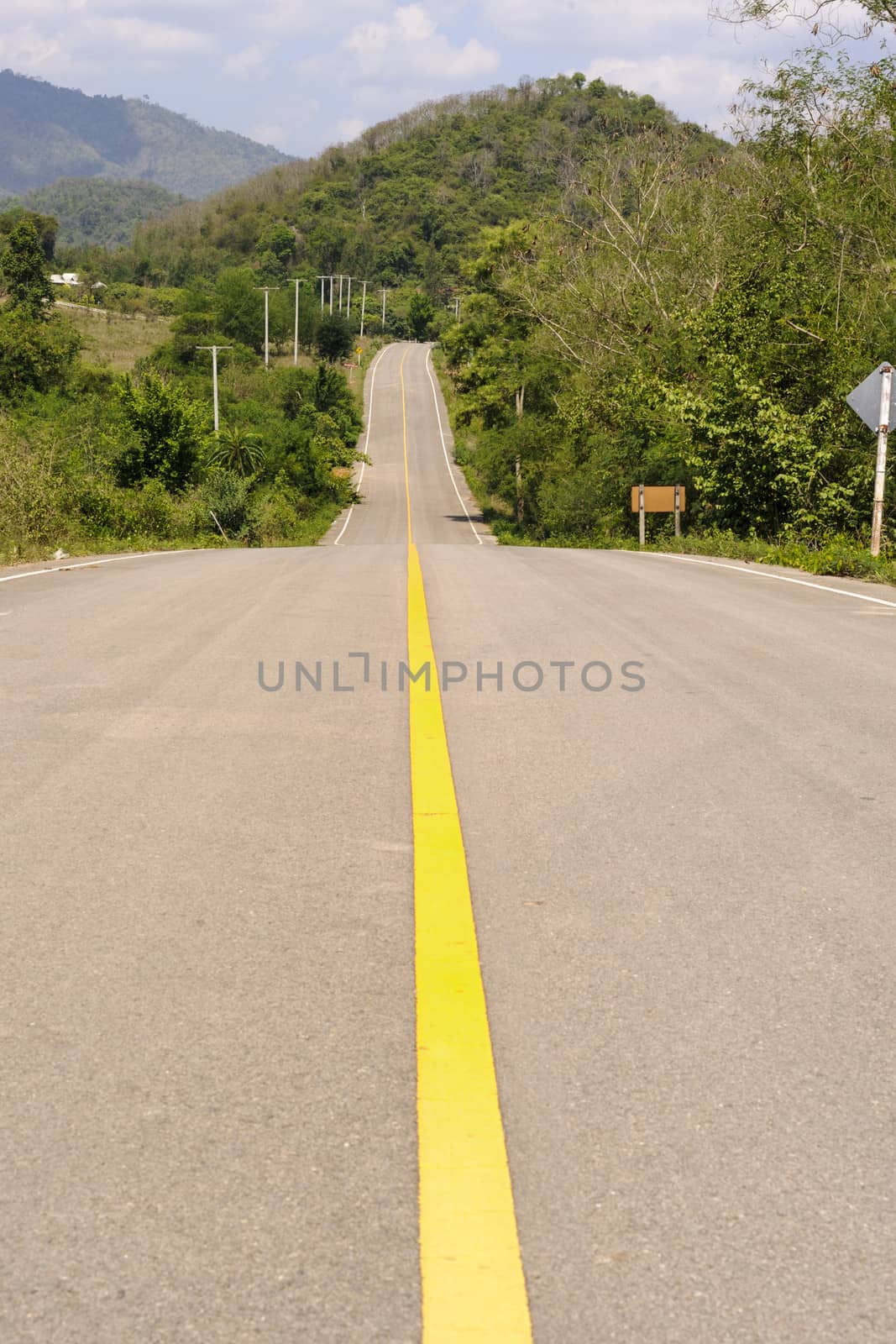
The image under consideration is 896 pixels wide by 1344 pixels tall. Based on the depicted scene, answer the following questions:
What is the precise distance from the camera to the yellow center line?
6.39 feet

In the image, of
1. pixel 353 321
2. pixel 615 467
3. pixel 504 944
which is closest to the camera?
pixel 504 944

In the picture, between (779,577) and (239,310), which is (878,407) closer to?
(779,577)

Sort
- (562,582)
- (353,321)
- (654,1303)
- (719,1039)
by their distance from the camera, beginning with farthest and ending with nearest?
(353,321) → (562,582) → (719,1039) → (654,1303)

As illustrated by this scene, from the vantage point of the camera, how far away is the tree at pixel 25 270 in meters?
93.7

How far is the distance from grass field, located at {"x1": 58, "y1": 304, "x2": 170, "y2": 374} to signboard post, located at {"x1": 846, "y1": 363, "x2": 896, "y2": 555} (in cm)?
7695

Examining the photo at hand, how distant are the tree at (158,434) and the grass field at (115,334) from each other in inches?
1502

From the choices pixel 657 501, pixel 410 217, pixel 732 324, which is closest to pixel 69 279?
pixel 410 217

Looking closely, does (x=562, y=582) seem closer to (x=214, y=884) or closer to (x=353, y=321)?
(x=214, y=884)

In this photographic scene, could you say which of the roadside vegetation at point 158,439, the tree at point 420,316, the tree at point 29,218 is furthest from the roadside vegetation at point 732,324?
the tree at point 420,316

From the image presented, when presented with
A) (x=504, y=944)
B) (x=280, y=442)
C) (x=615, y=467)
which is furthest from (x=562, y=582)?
(x=280, y=442)

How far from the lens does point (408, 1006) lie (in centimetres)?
298

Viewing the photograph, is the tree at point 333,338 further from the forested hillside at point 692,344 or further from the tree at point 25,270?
the forested hillside at point 692,344

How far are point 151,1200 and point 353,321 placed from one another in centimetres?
15716

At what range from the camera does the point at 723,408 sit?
24094mm
